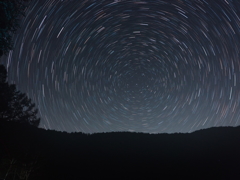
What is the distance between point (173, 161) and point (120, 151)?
302 cm

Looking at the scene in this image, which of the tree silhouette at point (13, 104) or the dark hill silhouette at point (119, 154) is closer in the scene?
the dark hill silhouette at point (119, 154)

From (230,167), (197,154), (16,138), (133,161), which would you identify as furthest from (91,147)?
(230,167)

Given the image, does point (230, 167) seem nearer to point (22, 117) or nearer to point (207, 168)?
point (207, 168)

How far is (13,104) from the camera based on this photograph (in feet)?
51.6

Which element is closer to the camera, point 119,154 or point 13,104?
point 119,154

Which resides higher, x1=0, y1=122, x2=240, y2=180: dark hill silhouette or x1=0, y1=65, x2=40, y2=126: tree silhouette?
x1=0, y1=65, x2=40, y2=126: tree silhouette

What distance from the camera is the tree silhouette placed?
14.8 metres

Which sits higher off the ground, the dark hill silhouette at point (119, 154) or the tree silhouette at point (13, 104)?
the tree silhouette at point (13, 104)

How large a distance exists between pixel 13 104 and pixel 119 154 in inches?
463

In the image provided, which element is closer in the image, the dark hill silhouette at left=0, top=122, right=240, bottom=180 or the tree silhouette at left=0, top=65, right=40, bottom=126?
the dark hill silhouette at left=0, top=122, right=240, bottom=180

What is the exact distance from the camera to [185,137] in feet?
40.2

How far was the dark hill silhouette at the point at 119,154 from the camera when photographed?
7.43m

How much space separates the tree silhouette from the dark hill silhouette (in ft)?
12.8

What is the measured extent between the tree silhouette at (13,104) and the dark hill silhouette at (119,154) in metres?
3.89
